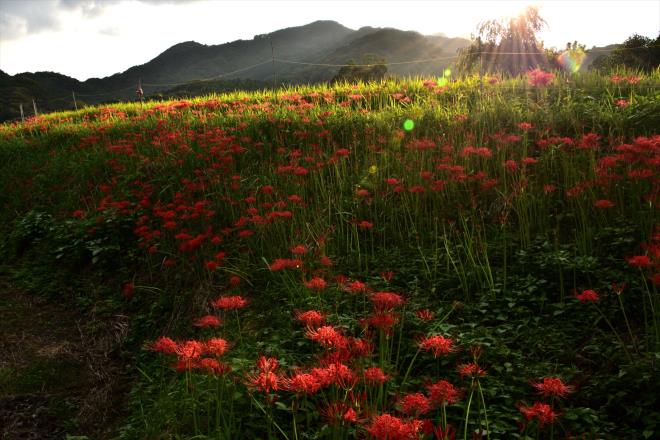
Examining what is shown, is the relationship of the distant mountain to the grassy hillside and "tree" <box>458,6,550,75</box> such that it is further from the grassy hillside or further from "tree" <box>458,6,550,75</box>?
the grassy hillside

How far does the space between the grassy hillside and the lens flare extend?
4887 millimetres

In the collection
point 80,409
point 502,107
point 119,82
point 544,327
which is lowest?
point 80,409

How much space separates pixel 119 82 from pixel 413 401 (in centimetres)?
13876

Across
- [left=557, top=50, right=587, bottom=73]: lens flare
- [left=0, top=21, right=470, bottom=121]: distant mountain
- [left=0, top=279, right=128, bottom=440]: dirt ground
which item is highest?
→ [left=0, top=21, right=470, bottom=121]: distant mountain

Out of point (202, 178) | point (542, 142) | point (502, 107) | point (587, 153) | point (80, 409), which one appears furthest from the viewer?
point (502, 107)

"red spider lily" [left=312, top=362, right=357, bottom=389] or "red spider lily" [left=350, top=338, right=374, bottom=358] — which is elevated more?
"red spider lily" [left=312, top=362, right=357, bottom=389]

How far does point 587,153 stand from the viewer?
4.81 m

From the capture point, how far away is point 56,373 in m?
3.85

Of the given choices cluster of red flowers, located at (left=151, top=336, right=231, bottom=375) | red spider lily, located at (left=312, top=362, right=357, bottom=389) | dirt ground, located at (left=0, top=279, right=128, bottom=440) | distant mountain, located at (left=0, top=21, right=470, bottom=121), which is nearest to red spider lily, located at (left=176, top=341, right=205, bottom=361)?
cluster of red flowers, located at (left=151, top=336, right=231, bottom=375)

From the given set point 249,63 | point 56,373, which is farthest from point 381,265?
point 249,63

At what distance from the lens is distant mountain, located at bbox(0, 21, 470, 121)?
7000cm

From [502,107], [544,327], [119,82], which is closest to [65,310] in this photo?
[544,327]

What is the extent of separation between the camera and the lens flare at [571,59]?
11.8m

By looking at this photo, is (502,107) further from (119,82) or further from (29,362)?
(119,82)
